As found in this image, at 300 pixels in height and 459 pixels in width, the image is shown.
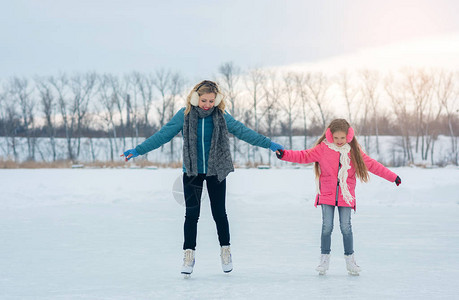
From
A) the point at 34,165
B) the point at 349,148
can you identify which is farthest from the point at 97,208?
the point at 34,165

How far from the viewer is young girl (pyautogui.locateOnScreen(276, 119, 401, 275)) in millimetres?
3764

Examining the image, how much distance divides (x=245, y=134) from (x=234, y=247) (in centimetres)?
168

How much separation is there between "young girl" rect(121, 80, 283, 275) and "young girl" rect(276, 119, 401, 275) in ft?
1.33

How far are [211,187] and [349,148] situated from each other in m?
1.07

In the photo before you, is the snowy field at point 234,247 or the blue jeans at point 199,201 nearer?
the snowy field at point 234,247

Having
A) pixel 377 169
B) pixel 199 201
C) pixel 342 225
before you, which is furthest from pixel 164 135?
pixel 377 169

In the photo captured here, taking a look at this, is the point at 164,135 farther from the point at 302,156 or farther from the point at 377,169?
the point at 377,169

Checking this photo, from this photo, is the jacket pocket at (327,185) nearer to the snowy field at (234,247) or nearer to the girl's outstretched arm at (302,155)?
the girl's outstretched arm at (302,155)

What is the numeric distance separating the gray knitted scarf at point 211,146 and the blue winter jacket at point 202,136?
43 millimetres

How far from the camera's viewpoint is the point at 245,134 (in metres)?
3.84

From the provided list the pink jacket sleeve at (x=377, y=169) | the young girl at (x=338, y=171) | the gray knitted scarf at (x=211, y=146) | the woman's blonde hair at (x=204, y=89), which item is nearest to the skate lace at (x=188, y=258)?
the gray knitted scarf at (x=211, y=146)

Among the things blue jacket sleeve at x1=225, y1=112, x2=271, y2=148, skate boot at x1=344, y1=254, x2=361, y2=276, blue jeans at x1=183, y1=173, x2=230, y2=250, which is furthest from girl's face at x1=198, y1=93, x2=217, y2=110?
skate boot at x1=344, y1=254, x2=361, y2=276

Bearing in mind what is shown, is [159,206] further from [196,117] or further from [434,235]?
[196,117]

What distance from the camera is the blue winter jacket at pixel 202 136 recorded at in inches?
147
